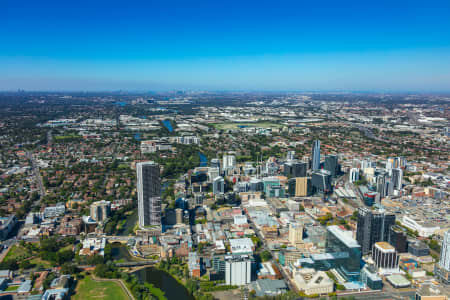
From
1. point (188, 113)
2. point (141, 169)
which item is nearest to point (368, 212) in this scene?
point (141, 169)

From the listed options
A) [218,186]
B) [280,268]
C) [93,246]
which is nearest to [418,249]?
[280,268]

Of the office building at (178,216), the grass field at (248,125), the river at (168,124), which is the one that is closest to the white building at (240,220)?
the office building at (178,216)

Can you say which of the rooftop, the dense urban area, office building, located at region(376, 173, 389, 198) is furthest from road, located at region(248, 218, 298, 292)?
office building, located at region(376, 173, 389, 198)

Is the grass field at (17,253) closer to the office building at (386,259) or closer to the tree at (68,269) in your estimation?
the tree at (68,269)

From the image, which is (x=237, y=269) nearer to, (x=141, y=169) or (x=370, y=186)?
(x=141, y=169)

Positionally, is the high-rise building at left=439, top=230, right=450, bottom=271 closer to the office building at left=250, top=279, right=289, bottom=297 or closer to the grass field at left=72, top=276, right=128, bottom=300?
the office building at left=250, top=279, right=289, bottom=297

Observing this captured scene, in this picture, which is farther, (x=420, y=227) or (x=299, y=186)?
(x=299, y=186)

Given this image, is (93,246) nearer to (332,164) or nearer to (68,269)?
(68,269)
